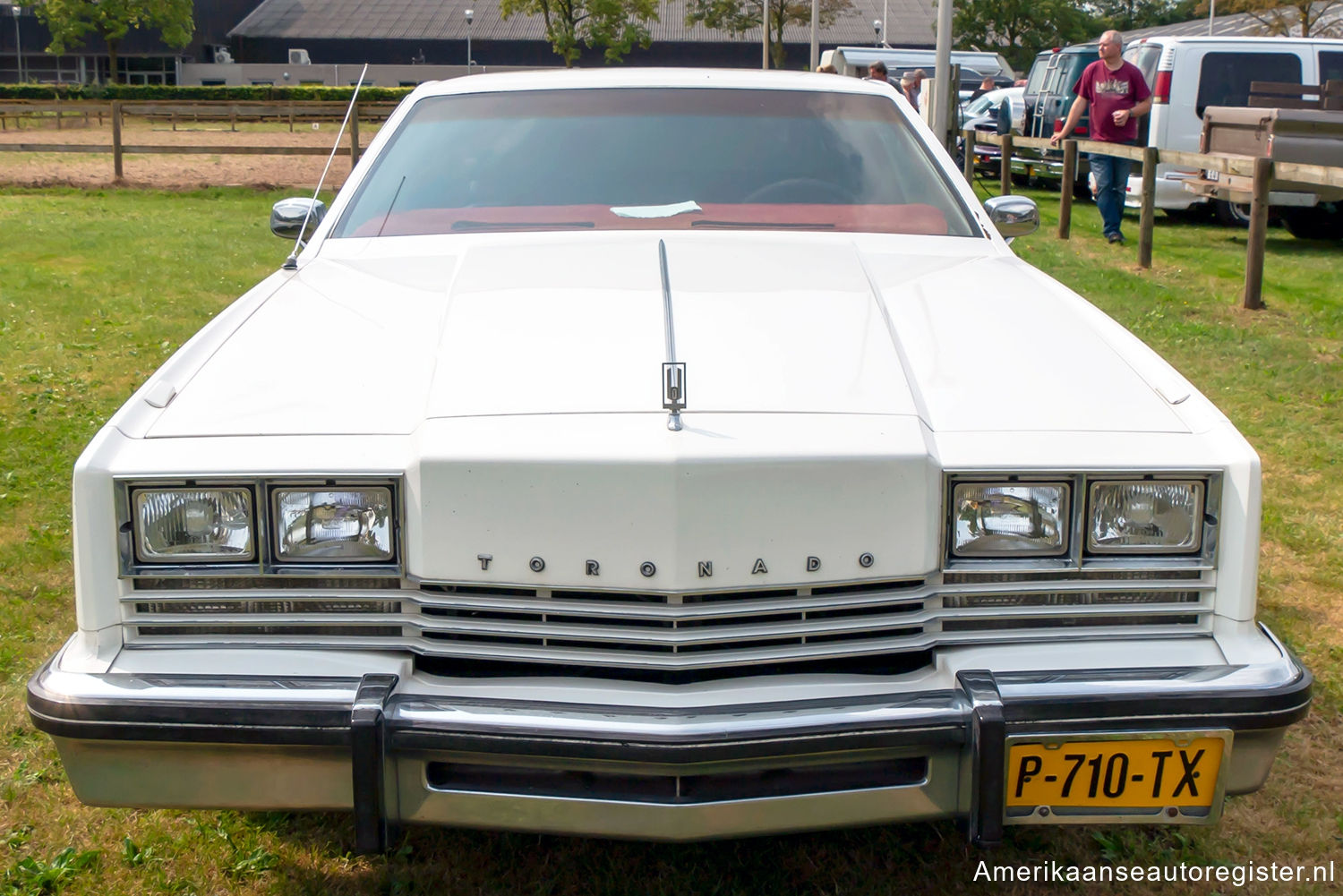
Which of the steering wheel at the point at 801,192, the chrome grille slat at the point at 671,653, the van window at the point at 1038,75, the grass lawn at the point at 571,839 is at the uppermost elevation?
the van window at the point at 1038,75

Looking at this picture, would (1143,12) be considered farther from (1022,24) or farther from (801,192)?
(801,192)

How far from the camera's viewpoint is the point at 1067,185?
11.1 metres

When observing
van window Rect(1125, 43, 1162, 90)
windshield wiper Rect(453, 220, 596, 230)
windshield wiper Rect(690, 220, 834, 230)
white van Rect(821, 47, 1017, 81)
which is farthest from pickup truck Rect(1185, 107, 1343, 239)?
white van Rect(821, 47, 1017, 81)

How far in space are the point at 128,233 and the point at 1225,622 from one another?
11.4 m

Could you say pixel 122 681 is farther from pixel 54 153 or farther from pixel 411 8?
pixel 411 8

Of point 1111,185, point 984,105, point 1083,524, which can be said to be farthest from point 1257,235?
point 984,105

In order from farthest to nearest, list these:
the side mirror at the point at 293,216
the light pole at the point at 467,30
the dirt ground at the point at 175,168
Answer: the light pole at the point at 467,30 < the dirt ground at the point at 175,168 < the side mirror at the point at 293,216

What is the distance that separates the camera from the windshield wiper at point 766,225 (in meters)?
3.17

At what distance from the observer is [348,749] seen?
6.31ft

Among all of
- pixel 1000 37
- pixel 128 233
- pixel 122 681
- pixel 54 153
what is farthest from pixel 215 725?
pixel 1000 37

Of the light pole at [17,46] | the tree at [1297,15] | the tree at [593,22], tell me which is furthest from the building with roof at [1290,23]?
the light pole at [17,46]

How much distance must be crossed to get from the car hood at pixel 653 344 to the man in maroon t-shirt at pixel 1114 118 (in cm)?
857

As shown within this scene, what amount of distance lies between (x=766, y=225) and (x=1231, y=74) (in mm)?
10810

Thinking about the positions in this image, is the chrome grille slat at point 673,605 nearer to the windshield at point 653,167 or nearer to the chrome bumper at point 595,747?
the chrome bumper at point 595,747
